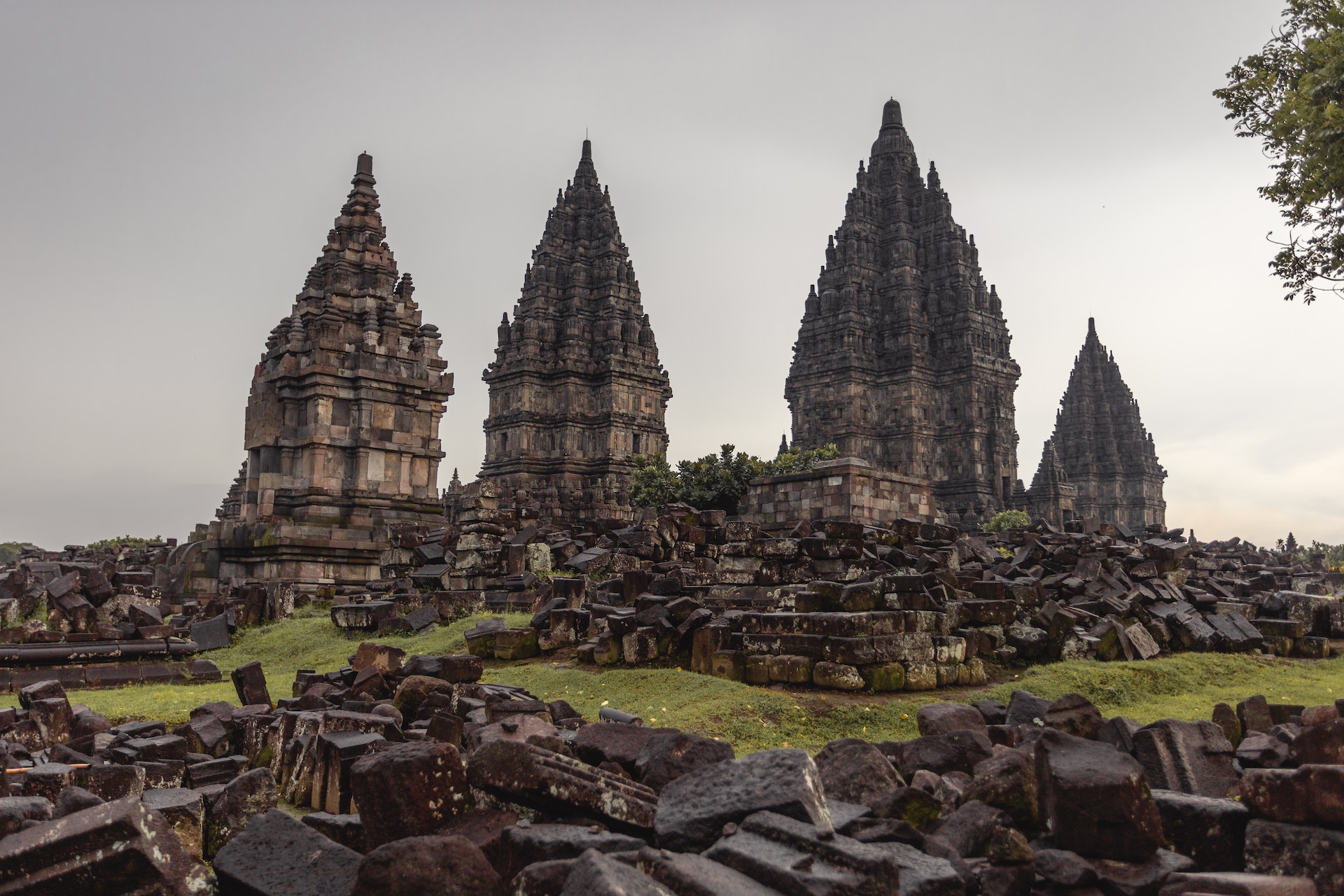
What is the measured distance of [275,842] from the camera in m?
Answer: 3.22

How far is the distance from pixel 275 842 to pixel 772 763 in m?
1.81

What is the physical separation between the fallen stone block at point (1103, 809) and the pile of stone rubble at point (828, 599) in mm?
3946

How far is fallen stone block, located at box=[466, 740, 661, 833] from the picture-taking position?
137 inches

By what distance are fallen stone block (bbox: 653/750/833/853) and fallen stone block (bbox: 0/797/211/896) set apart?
1.63 meters

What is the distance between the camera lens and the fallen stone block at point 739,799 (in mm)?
3285

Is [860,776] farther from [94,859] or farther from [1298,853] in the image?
[94,859]

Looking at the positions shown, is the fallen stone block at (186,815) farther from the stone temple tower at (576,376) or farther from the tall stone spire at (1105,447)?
the tall stone spire at (1105,447)

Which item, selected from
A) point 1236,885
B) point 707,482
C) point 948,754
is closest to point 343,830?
point 948,754

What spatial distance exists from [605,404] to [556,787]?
3491cm

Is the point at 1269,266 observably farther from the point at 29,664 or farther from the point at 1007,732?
the point at 29,664

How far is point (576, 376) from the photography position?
38406 mm

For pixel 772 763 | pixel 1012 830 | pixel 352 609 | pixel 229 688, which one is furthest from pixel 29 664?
pixel 1012 830

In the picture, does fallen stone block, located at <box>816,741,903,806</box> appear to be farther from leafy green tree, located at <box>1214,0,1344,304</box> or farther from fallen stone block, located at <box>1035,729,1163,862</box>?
→ leafy green tree, located at <box>1214,0,1344,304</box>

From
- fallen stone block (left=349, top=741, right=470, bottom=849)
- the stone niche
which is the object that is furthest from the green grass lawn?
the stone niche
